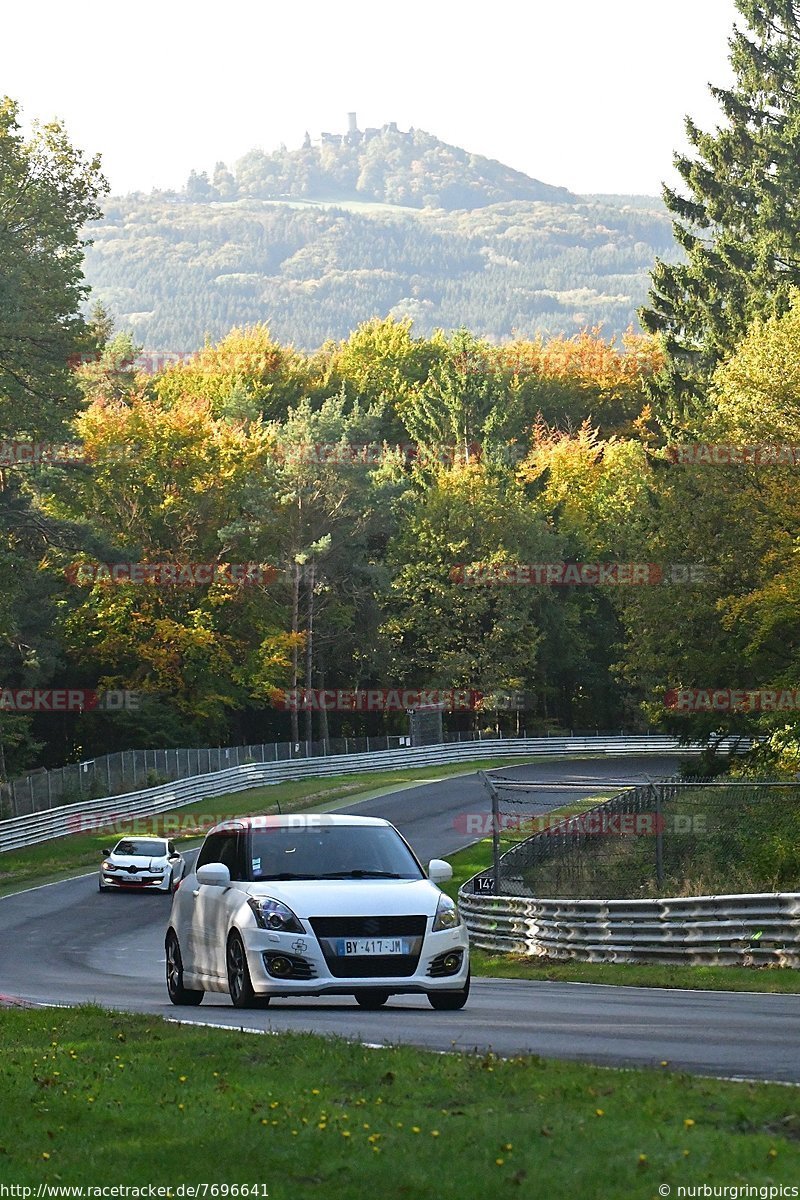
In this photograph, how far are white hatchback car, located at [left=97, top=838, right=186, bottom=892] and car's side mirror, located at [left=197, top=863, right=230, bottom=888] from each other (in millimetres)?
26403

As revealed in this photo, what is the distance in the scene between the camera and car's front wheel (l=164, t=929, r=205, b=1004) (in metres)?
16.9

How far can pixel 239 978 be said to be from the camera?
50.3ft

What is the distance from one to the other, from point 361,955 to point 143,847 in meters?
28.8

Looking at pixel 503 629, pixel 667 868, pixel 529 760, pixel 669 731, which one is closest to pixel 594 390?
pixel 503 629

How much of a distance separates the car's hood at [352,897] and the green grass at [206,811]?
29.7 metres

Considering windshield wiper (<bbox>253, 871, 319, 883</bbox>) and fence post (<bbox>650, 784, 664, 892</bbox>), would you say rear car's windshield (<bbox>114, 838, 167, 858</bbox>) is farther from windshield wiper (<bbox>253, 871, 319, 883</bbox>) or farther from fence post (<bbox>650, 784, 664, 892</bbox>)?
windshield wiper (<bbox>253, 871, 319, 883</bbox>)

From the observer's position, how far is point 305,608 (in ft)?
291

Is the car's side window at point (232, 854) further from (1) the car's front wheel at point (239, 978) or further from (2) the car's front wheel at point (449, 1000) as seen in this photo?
(2) the car's front wheel at point (449, 1000)

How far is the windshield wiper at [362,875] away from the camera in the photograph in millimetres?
15469

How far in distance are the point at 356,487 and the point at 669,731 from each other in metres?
36.9

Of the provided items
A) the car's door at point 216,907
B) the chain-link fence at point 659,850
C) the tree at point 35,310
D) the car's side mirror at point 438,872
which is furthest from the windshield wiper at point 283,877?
the tree at point 35,310

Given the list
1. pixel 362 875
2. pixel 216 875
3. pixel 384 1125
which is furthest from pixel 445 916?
pixel 384 1125

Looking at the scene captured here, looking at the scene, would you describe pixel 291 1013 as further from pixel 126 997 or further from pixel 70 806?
pixel 70 806

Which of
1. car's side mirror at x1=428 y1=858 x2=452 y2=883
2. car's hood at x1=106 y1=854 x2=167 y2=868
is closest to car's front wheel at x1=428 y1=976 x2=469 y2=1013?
car's side mirror at x1=428 y1=858 x2=452 y2=883
